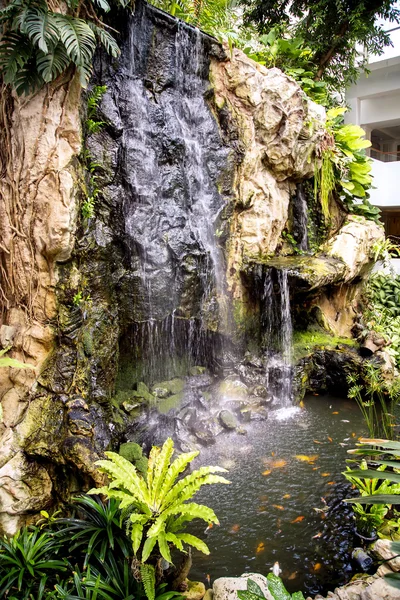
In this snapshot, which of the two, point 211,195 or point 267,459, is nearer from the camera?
point 267,459

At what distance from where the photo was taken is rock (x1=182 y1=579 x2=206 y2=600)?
3.24 meters

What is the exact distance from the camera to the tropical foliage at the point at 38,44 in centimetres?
409

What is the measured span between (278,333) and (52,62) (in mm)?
5478

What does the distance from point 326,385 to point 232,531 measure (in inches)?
166

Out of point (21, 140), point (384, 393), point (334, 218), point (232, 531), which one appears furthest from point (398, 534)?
point (334, 218)

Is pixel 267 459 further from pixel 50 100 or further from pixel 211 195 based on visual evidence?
pixel 50 100

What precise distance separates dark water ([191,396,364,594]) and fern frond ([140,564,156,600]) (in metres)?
1.06

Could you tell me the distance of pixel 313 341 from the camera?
8086 millimetres

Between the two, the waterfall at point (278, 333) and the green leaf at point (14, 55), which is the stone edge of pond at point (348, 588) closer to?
the waterfall at point (278, 333)

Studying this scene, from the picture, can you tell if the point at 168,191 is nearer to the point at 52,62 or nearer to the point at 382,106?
the point at 52,62

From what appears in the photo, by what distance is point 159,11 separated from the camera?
6.40 meters

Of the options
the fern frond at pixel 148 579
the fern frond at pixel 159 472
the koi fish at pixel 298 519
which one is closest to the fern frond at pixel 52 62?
the fern frond at pixel 159 472

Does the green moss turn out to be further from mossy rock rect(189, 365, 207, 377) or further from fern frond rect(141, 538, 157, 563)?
fern frond rect(141, 538, 157, 563)

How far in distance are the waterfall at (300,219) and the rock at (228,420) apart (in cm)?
401
